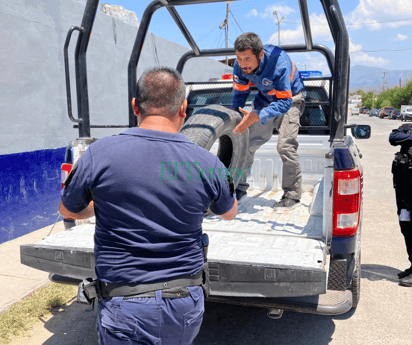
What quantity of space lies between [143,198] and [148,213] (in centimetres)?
6

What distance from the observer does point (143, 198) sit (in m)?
1.49

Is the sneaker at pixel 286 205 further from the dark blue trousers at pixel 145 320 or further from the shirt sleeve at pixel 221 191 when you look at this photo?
the dark blue trousers at pixel 145 320

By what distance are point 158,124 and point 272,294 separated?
1.35 metres

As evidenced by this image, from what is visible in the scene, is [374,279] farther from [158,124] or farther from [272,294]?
[158,124]

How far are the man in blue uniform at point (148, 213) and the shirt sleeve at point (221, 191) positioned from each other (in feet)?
0.07

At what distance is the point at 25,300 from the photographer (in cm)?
384

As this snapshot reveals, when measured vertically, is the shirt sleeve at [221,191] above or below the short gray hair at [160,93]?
below

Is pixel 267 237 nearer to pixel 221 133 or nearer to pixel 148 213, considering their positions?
pixel 221 133

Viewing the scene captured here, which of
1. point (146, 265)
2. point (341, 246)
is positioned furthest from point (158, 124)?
point (341, 246)

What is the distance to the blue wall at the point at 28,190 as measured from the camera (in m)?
5.44

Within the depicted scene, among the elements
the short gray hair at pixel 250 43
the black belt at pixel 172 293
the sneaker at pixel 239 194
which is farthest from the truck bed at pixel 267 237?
the short gray hair at pixel 250 43

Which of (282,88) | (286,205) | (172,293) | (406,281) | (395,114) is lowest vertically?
(395,114)

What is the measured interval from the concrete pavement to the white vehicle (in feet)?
3.86

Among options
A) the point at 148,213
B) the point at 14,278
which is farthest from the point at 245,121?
the point at 14,278
